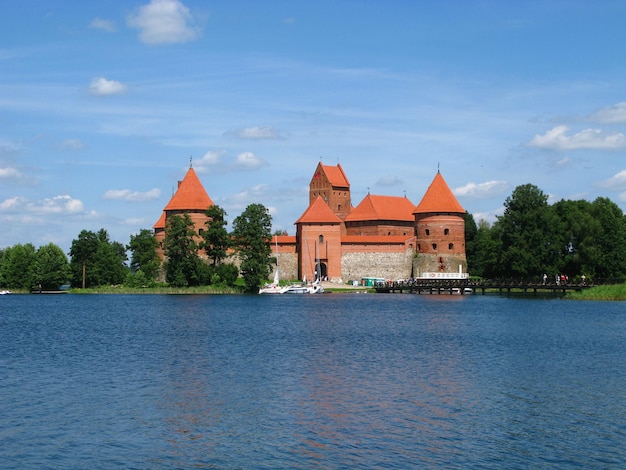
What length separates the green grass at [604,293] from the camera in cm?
4253

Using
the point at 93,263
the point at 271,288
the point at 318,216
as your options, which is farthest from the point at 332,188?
the point at 93,263

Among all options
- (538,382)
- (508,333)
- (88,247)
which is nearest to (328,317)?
(508,333)

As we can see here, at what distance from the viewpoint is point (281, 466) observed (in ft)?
35.0

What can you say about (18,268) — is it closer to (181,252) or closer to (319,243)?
(181,252)

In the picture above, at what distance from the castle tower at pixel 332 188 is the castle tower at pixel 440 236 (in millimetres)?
11246

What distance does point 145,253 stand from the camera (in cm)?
5941

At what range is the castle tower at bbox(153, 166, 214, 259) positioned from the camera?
54.8 metres

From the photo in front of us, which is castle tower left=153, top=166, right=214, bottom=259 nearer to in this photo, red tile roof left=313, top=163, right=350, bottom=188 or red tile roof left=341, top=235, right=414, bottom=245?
red tile roof left=341, top=235, right=414, bottom=245

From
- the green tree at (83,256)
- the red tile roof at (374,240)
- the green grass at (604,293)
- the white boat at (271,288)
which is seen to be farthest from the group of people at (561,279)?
the green tree at (83,256)

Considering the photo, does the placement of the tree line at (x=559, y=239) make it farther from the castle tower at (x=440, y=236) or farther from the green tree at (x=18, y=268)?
the green tree at (x=18, y=268)

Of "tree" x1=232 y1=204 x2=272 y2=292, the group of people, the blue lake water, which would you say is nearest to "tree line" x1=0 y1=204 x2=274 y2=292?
"tree" x1=232 y1=204 x2=272 y2=292

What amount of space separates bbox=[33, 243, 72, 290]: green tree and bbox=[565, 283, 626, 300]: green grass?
33949mm

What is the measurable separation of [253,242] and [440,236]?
1448 centimetres

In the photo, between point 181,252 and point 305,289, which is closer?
point 181,252
